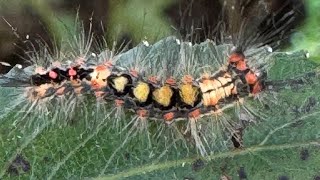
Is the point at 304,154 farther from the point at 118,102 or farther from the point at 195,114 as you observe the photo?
the point at 118,102

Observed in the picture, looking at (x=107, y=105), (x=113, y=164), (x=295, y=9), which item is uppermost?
(x=295, y=9)

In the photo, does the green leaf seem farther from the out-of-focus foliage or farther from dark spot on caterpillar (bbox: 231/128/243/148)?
the out-of-focus foliage

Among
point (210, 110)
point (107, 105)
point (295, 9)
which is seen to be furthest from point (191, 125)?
point (295, 9)

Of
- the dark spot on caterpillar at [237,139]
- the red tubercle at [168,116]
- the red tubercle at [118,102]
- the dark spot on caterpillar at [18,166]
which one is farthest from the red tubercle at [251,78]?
the dark spot on caterpillar at [18,166]

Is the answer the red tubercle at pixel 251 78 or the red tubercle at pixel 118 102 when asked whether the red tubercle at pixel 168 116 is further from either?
the red tubercle at pixel 251 78

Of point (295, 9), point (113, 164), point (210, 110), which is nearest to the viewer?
point (113, 164)

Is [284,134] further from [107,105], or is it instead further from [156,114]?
[107,105]
